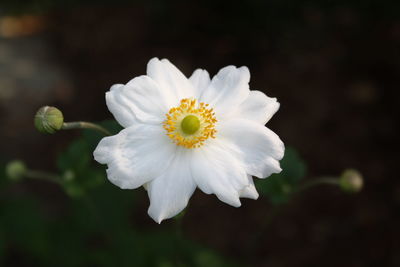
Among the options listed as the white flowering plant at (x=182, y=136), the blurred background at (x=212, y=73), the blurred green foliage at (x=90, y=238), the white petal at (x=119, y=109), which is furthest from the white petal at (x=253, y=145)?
the blurred background at (x=212, y=73)

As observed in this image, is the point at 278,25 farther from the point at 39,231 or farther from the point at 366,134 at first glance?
the point at 39,231

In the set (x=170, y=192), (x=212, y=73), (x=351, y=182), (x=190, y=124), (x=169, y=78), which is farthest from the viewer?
(x=212, y=73)

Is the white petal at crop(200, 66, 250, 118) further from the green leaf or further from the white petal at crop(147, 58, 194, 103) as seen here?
the green leaf

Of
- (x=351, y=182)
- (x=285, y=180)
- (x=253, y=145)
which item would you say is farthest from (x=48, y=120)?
(x=351, y=182)

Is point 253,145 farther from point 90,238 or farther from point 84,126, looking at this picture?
point 90,238

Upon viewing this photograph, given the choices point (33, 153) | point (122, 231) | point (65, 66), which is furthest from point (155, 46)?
point (122, 231)

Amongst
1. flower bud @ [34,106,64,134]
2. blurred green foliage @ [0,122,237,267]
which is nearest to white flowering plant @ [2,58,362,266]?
flower bud @ [34,106,64,134]

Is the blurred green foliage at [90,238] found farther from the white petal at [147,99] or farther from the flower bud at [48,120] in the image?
the white petal at [147,99]
